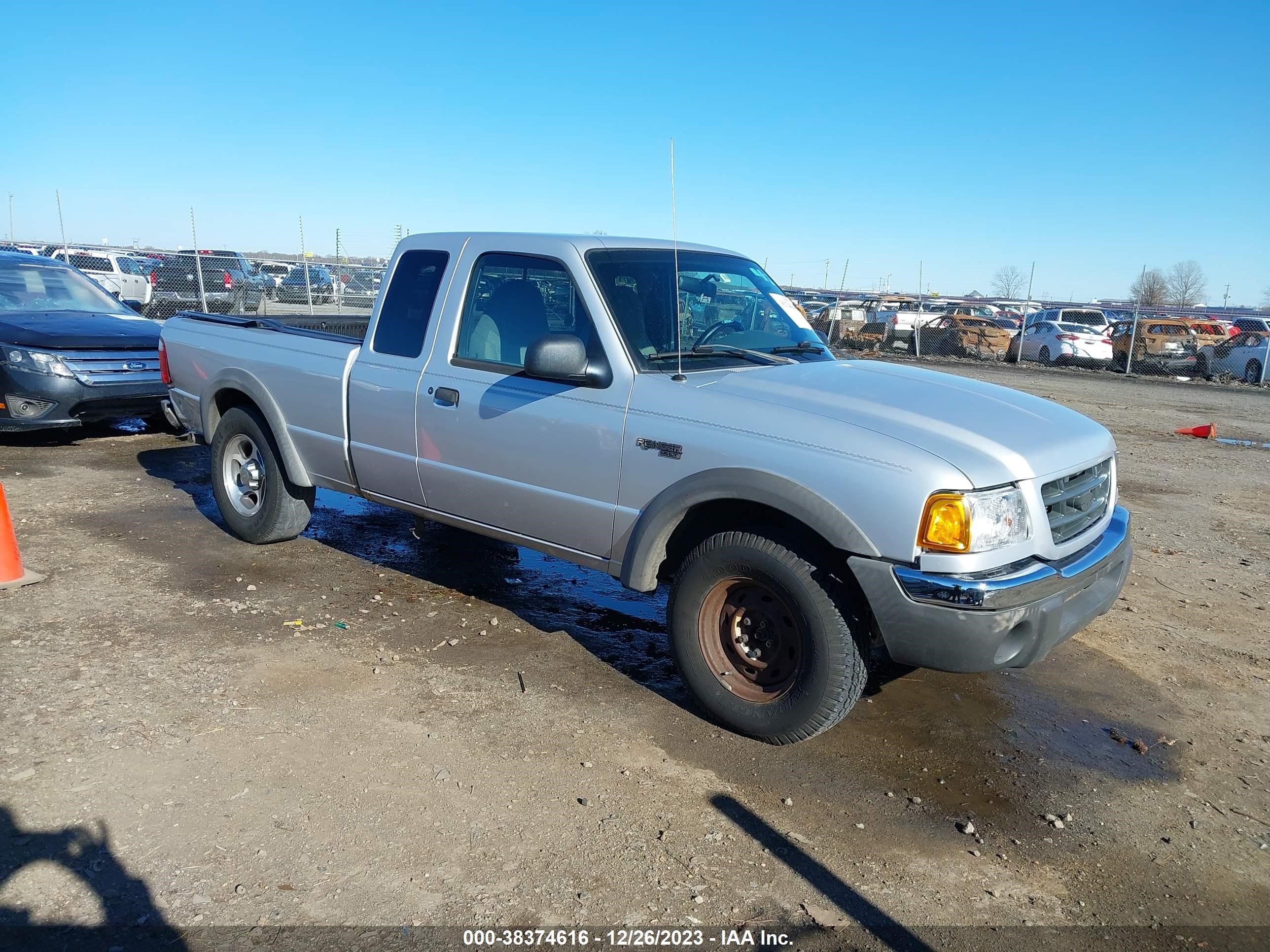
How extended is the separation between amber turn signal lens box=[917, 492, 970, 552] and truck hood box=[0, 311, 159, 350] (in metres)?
8.17

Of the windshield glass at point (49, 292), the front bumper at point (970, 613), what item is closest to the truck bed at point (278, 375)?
the front bumper at point (970, 613)

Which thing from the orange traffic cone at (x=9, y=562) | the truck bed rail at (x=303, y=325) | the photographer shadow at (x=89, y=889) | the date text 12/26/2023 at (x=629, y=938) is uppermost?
the truck bed rail at (x=303, y=325)

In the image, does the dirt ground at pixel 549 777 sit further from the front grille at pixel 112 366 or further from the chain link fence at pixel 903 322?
the chain link fence at pixel 903 322

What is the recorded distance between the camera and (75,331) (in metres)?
8.92

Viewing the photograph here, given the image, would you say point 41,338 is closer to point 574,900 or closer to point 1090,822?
point 574,900

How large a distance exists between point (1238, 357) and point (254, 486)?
23.3m

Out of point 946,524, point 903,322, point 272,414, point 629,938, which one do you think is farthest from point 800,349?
point 903,322

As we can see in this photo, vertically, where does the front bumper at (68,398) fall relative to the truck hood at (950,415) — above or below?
below

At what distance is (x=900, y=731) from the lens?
421 cm

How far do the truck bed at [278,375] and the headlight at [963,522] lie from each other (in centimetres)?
337

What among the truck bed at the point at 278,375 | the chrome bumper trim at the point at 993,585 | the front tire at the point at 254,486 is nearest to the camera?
the chrome bumper trim at the point at 993,585

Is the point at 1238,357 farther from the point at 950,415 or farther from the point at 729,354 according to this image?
the point at 950,415

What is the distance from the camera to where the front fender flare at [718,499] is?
3.59 m

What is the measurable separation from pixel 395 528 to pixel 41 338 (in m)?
A: 4.13
